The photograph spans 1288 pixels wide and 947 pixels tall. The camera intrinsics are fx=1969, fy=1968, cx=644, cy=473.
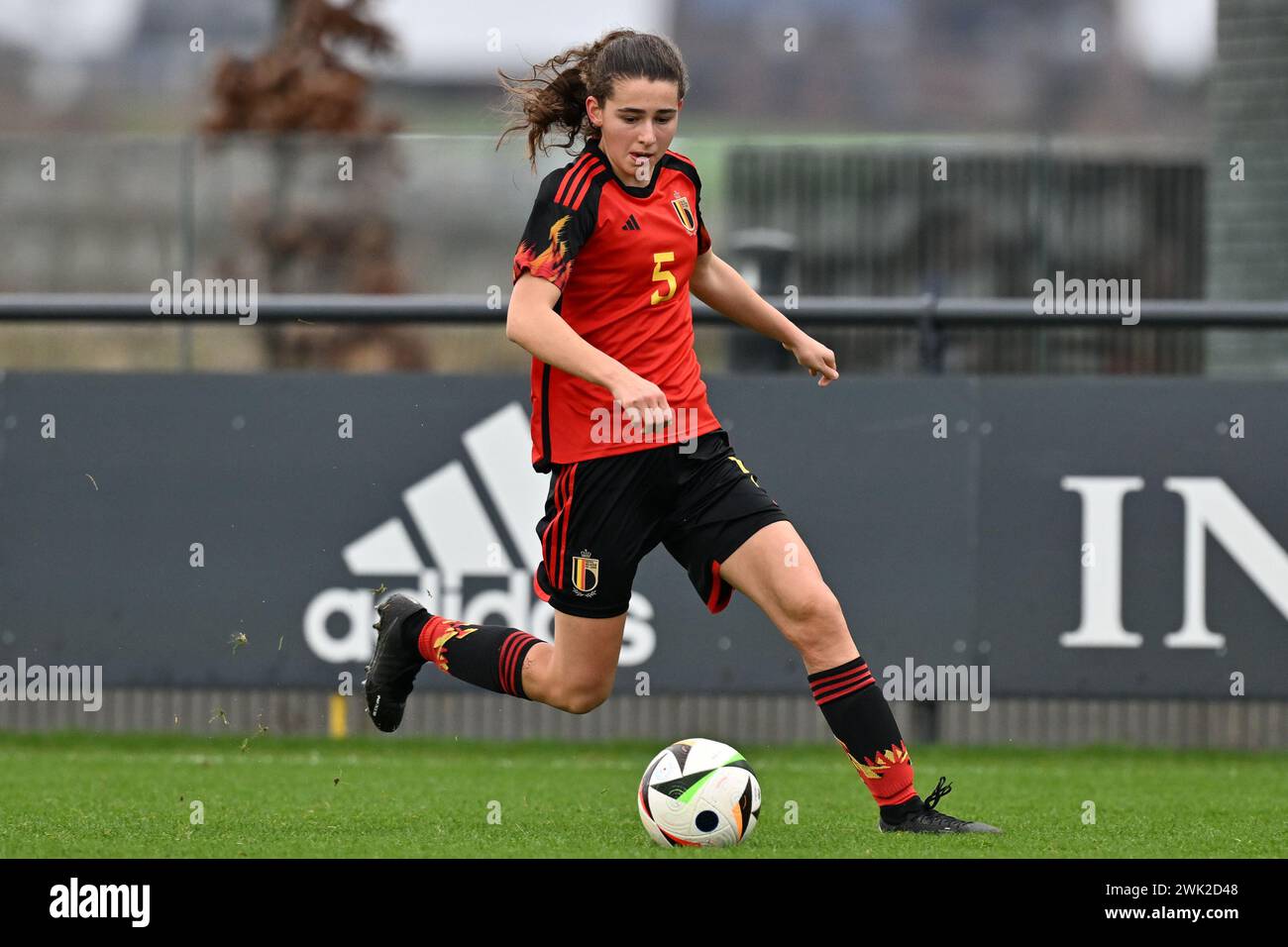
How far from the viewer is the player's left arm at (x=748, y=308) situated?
604 cm

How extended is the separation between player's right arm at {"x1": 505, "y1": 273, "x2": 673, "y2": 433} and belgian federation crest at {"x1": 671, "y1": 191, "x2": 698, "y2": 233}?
0.49 meters

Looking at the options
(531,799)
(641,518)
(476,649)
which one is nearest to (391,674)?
(476,649)

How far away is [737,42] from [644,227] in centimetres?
4815

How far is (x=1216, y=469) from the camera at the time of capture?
26.3 feet

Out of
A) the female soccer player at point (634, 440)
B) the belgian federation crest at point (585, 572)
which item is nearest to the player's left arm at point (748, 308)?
the female soccer player at point (634, 440)

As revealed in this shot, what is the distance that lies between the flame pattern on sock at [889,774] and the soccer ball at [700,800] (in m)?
0.33

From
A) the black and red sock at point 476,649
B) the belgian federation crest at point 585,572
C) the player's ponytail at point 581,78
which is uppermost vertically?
the player's ponytail at point 581,78

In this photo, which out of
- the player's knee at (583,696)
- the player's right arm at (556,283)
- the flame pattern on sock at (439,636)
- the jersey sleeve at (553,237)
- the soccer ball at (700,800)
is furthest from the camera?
the flame pattern on sock at (439,636)

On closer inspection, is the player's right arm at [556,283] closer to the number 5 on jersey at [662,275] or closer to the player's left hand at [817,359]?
the number 5 on jersey at [662,275]

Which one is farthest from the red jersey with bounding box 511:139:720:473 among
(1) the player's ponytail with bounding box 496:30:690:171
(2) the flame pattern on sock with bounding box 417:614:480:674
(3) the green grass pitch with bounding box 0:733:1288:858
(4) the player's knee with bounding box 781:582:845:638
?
(3) the green grass pitch with bounding box 0:733:1288:858

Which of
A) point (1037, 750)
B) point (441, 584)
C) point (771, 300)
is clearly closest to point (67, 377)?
point (441, 584)

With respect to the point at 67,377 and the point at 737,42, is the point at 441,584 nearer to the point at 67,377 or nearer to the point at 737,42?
the point at 67,377

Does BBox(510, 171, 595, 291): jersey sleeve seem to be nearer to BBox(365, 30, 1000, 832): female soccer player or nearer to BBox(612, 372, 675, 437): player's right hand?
BBox(365, 30, 1000, 832): female soccer player

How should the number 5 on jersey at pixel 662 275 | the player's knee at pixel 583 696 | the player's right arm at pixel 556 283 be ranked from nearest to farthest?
1. the player's right arm at pixel 556 283
2. the number 5 on jersey at pixel 662 275
3. the player's knee at pixel 583 696
